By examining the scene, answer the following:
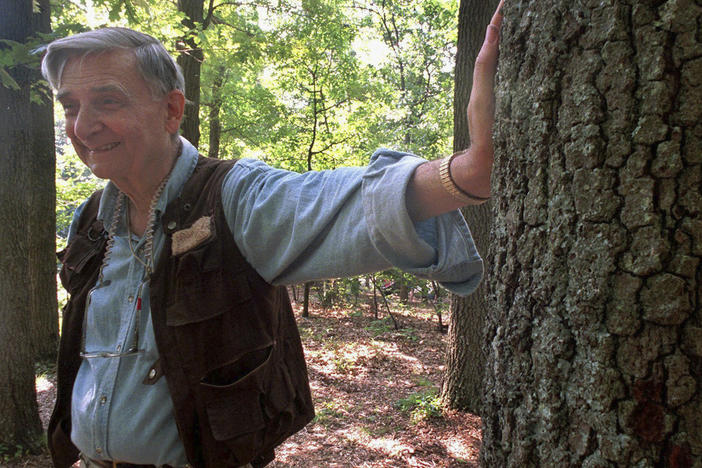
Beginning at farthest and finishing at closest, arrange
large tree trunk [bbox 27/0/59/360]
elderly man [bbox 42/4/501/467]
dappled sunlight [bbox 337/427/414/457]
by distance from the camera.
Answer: dappled sunlight [bbox 337/427/414/457] → large tree trunk [bbox 27/0/59/360] → elderly man [bbox 42/4/501/467]

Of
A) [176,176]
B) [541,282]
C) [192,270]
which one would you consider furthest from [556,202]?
[176,176]

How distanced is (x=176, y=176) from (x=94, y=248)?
509 millimetres

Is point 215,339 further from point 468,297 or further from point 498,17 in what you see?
point 468,297

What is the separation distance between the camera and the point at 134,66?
1631mm

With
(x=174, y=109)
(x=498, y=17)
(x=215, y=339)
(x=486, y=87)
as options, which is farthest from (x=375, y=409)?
(x=498, y=17)

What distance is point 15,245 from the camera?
378cm

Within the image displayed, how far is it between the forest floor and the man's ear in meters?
3.71

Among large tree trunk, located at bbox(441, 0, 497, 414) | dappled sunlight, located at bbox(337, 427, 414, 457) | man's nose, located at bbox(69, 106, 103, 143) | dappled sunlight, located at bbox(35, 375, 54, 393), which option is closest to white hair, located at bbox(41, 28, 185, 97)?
man's nose, located at bbox(69, 106, 103, 143)

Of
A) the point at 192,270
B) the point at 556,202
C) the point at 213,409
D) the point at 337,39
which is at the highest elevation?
the point at 337,39

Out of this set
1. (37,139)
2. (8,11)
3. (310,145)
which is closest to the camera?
(8,11)

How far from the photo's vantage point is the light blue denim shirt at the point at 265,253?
123cm

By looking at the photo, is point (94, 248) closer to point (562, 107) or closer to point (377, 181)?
point (377, 181)

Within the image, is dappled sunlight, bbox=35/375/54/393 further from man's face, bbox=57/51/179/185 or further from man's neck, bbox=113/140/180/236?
man's face, bbox=57/51/179/185

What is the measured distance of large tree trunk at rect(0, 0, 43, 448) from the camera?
12.3 feet
